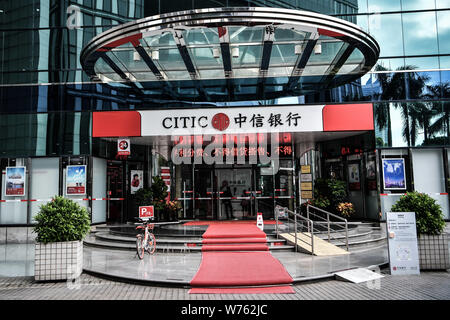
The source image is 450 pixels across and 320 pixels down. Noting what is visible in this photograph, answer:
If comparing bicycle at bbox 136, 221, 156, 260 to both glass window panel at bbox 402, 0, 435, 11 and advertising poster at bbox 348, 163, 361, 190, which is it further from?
glass window panel at bbox 402, 0, 435, 11

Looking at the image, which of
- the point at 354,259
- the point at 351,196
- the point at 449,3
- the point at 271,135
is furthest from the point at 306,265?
the point at 449,3

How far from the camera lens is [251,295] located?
5.76m

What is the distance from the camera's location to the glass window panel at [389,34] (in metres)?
13.4

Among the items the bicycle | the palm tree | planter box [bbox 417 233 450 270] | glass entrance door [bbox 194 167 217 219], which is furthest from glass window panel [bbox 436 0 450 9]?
the bicycle

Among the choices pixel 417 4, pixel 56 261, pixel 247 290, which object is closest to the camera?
pixel 247 290

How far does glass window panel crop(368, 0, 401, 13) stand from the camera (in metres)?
13.6

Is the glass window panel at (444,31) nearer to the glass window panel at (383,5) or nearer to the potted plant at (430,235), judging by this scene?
the glass window panel at (383,5)

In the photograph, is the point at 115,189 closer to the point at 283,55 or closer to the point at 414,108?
the point at 283,55

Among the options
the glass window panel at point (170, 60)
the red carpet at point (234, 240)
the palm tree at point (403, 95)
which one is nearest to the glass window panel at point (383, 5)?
the palm tree at point (403, 95)

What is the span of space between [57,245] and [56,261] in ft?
1.03

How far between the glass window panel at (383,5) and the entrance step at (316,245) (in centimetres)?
950

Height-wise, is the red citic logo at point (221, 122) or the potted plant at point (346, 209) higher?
the red citic logo at point (221, 122)

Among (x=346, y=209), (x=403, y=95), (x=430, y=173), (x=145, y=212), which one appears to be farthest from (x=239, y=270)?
(x=403, y=95)

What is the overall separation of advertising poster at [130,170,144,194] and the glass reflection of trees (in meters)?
10.0
